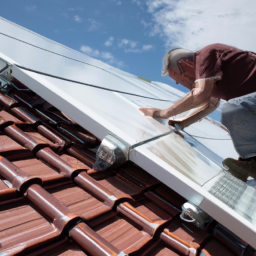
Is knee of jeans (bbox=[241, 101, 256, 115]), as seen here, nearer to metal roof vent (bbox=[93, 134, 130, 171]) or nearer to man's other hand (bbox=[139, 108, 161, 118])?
man's other hand (bbox=[139, 108, 161, 118])

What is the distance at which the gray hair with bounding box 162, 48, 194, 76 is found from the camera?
2.10m

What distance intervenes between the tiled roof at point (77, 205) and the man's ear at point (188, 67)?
102cm

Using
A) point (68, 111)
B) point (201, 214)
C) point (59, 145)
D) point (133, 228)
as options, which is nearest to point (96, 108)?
point (68, 111)

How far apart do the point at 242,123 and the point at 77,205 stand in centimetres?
168

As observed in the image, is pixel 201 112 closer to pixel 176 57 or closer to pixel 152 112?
pixel 152 112

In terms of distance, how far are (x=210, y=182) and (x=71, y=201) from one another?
0.88m

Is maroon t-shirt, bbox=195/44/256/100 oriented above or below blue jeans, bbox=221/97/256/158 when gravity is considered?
above

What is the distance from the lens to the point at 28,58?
2.32 metres

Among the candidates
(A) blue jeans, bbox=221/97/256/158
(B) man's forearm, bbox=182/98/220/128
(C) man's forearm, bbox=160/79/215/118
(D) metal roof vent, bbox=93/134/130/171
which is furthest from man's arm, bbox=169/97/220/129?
(D) metal roof vent, bbox=93/134/130/171

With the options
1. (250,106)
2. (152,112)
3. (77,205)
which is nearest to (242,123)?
(250,106)

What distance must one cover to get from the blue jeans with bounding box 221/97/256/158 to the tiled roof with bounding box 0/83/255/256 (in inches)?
37.5

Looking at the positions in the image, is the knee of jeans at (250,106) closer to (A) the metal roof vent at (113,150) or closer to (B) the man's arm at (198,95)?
(B) the man's arm at (198,95)

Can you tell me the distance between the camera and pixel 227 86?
2.03 metres

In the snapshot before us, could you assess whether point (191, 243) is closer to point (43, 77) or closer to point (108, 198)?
point (108, 198)
